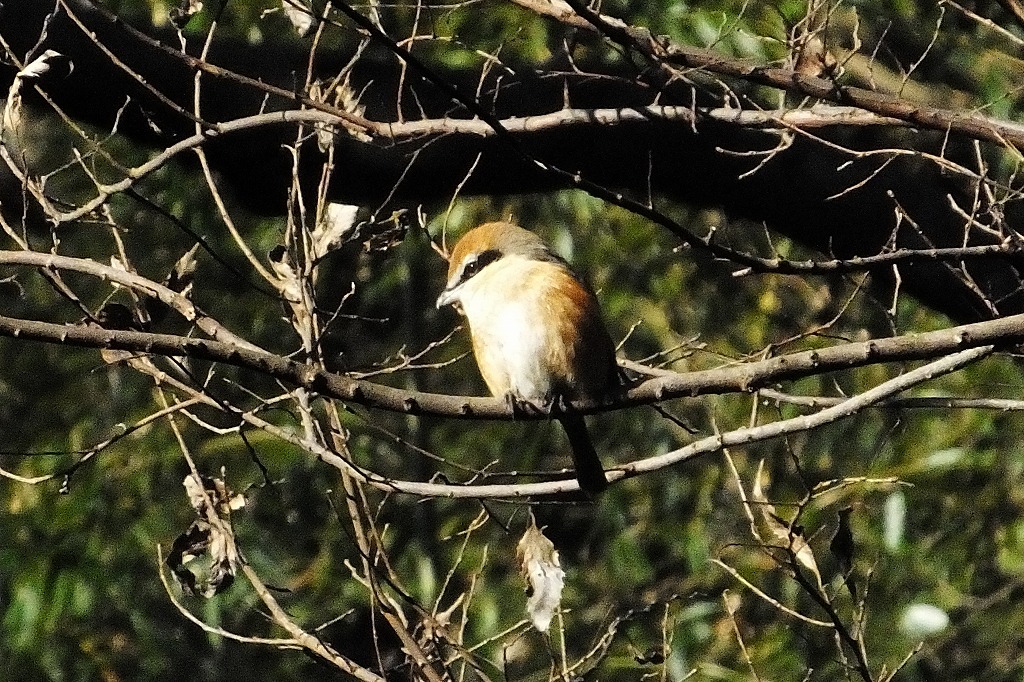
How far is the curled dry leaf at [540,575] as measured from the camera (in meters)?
2.32

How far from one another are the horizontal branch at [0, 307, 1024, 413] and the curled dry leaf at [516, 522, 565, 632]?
0.34m

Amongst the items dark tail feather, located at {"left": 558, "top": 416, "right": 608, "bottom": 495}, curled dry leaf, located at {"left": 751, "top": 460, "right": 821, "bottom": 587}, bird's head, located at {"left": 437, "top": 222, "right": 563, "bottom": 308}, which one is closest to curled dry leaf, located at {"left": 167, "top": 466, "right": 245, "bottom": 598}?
dark tail feather, located at {"left": 558, "top": 416, "right": 608, "bottom": 495}

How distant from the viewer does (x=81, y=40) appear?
2.93m

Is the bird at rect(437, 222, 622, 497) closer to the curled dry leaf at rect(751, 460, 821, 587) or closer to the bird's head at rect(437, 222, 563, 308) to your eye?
the bird's head at rect(437, 222, 563, 308)

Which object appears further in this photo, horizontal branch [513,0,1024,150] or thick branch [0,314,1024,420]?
horizontal branch [513,0,1024,150]

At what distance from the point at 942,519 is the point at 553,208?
1661 millimetres

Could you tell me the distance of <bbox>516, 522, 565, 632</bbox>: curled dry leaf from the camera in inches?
91.3

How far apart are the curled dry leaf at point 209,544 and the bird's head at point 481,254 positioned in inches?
28.5

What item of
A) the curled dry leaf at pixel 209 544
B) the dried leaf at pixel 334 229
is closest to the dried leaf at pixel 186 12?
the dried leaf at pixel 334 229

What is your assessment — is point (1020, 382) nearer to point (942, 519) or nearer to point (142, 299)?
point (942, 519)

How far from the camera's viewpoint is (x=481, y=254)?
299 centimetres

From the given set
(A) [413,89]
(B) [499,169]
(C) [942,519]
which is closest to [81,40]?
(A) [413,89]

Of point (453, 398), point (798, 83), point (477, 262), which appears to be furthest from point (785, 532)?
point (477, 262)

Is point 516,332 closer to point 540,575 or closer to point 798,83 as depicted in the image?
point 540,575
